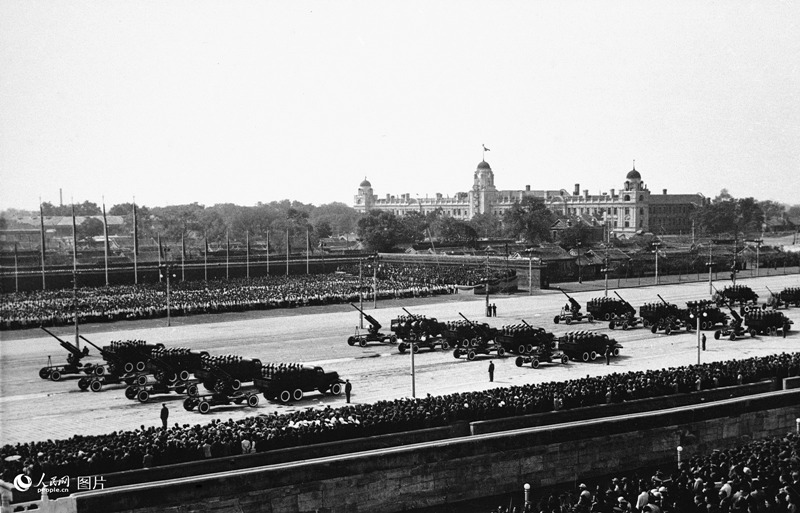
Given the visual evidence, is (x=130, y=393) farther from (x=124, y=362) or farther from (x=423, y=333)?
(x=423, y=333)

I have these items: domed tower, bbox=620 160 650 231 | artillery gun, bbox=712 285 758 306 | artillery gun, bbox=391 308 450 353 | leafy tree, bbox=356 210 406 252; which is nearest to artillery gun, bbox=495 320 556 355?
artillery gun, bbox=391 308 450 353

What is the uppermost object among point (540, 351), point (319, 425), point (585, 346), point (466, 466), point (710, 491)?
point (319, 425)

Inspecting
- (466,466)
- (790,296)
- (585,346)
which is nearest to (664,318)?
(585,346)

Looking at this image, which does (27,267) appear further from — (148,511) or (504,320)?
(148,511)

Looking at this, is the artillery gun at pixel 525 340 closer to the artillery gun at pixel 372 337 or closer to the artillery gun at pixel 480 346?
the artillery gun at pixel 480 346

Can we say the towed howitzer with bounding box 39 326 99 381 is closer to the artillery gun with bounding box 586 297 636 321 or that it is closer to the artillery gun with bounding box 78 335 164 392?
the artillery gun with bounding box 78 335 164 392

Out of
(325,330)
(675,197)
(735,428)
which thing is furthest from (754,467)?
(675,197)
